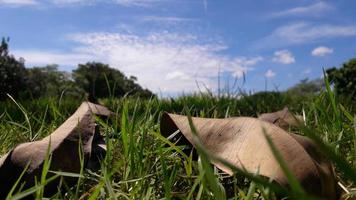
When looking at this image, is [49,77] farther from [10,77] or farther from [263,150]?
[263,150]

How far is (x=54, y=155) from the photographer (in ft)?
4.85

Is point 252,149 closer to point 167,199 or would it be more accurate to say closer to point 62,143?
point 167,199

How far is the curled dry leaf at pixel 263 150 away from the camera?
1077mm

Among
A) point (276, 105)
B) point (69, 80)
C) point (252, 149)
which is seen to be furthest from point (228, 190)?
point (69, 80)

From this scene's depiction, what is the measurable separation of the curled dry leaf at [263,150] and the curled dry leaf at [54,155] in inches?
13.0

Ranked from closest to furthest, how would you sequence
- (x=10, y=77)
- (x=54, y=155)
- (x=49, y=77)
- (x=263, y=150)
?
(x=263, y=150), (x=54, y=155), (x=10, y=77), (x=49, y=77)

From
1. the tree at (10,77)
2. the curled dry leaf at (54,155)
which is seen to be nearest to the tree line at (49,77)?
the tree at (10,77)

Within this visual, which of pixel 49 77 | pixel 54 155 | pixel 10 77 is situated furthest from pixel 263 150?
pixel 49 77

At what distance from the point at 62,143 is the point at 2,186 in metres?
0.23

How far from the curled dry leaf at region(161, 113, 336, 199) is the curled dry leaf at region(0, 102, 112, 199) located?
331 millimetres

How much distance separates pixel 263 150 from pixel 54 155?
2.08ft

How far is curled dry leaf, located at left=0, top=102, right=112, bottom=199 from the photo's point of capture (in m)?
1.39

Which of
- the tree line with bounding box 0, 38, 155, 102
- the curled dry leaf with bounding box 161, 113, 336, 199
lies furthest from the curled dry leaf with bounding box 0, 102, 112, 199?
the tree line with bounding box 0, 38, 155, 102

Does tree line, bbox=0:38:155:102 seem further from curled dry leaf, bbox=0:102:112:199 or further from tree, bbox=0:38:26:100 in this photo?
curled dry leaf, bbox=0:102:112:199
